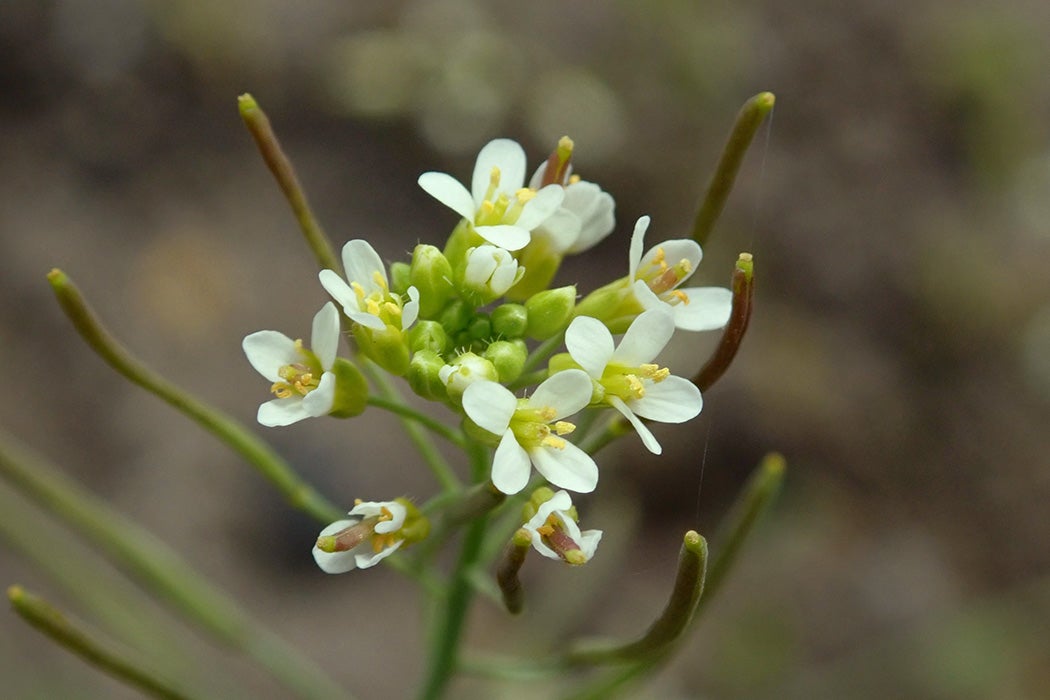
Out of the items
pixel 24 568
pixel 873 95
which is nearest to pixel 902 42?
pixel 873 95

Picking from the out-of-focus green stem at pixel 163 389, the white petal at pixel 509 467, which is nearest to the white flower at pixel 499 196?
the white petal at pixel 509 467

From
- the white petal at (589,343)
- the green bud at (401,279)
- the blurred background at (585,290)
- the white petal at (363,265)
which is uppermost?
the white petal at (363,265)

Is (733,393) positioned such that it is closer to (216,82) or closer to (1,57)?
(216,82)

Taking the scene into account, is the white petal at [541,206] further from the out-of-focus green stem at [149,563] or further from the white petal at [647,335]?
the out-of-focus green stem at [149,563]

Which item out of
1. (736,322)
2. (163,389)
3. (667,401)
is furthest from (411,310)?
(163,389)

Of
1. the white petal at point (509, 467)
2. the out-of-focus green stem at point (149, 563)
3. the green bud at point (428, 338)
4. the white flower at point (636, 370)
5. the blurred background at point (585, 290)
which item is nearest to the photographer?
the white petal at point (509, 467)

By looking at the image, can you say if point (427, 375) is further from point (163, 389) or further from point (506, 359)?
point (163, 389)

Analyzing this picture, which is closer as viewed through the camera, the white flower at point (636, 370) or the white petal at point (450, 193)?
the white flower at point (636, 370)

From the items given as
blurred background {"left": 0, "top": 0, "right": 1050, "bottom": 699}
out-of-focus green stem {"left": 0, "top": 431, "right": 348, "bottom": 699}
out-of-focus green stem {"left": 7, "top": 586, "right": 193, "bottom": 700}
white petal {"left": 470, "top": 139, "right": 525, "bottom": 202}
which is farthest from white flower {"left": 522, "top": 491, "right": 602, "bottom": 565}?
blurred background {"left": 0, "top": 0, "right": 1050, "bottom": 699}
